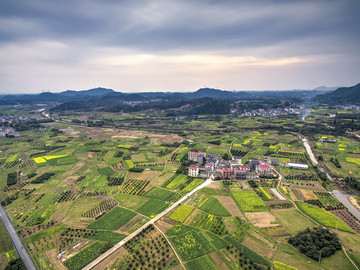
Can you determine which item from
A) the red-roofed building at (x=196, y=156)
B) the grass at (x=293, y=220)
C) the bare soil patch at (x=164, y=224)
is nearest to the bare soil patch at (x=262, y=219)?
Result: the grass at (x=293, y=220)

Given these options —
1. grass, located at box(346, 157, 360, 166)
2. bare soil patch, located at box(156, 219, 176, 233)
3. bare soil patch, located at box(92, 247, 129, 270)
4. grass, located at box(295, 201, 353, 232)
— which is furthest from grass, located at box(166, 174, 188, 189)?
grass, located at box(346, 157, 360, 166)

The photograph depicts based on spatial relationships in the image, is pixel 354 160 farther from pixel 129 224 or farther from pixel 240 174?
pixel 129 224

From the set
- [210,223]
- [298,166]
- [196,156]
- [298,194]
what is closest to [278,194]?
[298,194]

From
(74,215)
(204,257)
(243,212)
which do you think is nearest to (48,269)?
(74,215)

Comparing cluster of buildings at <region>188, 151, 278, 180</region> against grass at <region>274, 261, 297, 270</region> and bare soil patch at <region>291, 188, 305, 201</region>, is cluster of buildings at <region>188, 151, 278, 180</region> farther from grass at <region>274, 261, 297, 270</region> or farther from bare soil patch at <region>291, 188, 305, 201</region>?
grass at <region>274, 261, 297, 270</region>

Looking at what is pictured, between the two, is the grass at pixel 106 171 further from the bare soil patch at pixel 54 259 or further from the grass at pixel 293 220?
the grass at pixel 293 220

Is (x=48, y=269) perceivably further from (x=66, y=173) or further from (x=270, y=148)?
(x=270, y=148)
